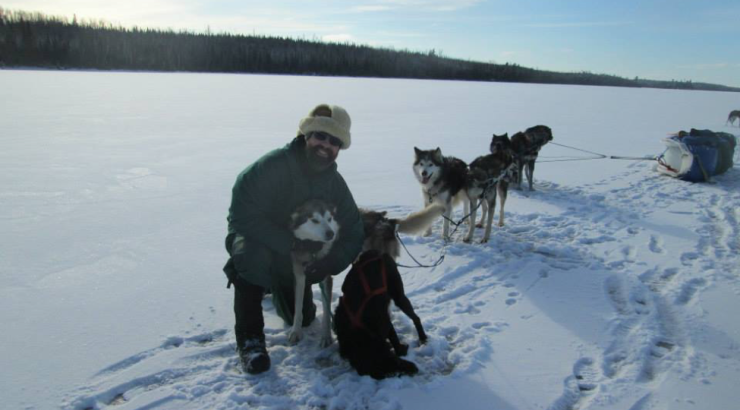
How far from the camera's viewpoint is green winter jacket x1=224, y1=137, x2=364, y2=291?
266cm

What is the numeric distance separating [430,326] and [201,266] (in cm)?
210

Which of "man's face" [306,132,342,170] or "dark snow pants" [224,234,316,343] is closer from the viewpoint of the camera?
"dark snow pants" [224,234,316,343]

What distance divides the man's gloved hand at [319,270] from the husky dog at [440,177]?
2285 millimetres

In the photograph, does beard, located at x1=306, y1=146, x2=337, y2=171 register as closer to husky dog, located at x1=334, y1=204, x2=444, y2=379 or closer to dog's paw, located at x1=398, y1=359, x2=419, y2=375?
husky dog, located at x1=334, y1=204, x2=444, y2=379

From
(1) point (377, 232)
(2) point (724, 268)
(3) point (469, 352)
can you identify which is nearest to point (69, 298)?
(1) point (377, 232)

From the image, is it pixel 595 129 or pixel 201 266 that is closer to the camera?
pixel 201 266

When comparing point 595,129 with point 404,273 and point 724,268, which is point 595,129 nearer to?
point 724,268

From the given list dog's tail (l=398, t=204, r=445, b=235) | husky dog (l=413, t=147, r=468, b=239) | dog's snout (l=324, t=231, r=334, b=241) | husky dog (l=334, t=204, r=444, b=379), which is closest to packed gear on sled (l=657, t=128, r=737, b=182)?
husky dog (l=413, t=147, r=468, b=239)

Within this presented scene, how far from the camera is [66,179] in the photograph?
6414 millimetres

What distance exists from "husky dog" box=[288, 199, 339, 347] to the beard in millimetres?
233

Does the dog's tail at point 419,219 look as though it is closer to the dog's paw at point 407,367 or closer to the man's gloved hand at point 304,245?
the man's gloved hand at point 304,245

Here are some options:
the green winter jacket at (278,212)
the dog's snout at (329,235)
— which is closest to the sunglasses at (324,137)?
the green winter jacket at (278,212)

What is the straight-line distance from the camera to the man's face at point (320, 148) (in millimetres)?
2836

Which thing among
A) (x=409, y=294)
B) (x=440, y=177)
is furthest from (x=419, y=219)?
(x=440, y=177)
